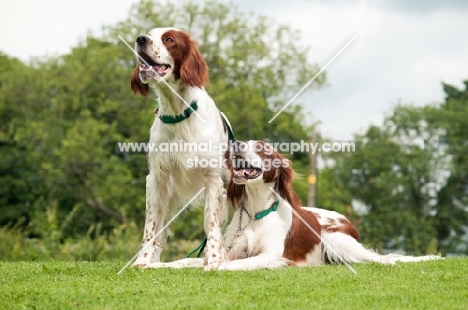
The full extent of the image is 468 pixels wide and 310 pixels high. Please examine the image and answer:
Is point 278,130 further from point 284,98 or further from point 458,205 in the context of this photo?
point 458,205

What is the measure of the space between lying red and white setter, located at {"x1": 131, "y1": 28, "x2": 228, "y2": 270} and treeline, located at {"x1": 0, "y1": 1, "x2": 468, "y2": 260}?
2398cm

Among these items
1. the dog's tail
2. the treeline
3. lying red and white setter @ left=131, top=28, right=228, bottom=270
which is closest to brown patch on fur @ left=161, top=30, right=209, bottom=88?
lying red and white setter @ left=131, top=28, right=228, bottom=270

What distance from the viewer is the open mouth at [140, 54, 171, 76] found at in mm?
7047

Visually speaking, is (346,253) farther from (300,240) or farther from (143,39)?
(143,39)

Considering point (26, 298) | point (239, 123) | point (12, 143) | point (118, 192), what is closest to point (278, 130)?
point (239, 123)

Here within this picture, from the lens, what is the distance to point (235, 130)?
119ft

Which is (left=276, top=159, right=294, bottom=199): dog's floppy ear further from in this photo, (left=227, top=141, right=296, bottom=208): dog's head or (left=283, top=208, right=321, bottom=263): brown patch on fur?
→ (left=283, top=208, right=321, bottom=263): brown patch on fur

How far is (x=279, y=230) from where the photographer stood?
785cm

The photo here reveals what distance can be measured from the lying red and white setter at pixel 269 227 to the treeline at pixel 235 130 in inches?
925

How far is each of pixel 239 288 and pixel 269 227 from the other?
70.7 inches

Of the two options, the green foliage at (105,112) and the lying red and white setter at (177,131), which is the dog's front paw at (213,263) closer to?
the lying red and white setter at (177,131)

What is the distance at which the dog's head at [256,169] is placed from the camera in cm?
763

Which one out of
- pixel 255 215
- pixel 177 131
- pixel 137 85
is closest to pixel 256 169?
pixel 255 215

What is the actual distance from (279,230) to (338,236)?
0.87 meters
